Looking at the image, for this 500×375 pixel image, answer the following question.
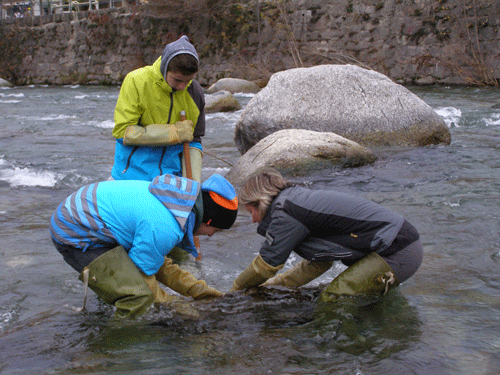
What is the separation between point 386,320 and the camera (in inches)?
122

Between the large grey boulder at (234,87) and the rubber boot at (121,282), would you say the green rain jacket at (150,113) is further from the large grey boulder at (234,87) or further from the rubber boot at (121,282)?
the large grey boulder at (234,87)

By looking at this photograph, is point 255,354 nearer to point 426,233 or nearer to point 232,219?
point 232,219

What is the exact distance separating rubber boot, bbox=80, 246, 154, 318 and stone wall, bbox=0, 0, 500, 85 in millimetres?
15673

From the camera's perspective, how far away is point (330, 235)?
3.21 metres

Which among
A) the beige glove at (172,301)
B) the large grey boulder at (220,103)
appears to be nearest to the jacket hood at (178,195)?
the beige glove at (172,301)

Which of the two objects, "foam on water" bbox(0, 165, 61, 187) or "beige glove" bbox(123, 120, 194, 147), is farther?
"foam on water" bbox(0, 165, 61, 187)

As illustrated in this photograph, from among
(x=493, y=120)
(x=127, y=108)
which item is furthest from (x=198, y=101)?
(x=493, y=120)

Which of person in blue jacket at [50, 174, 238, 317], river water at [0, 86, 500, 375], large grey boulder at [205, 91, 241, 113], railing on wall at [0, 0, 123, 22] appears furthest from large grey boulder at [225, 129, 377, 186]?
railing on wall at [0, 0, 123, 22]

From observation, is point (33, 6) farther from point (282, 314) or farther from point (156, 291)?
point (282, 314)

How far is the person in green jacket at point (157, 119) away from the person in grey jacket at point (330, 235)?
0.78 m

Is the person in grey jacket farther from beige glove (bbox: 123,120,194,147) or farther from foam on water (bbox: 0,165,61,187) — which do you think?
foam on water (bbox: 0,165,61,187)

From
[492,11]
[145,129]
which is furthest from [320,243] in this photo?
[492,11]

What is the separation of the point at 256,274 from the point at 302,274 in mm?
471

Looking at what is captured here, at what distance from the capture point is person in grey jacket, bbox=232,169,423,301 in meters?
3.07
